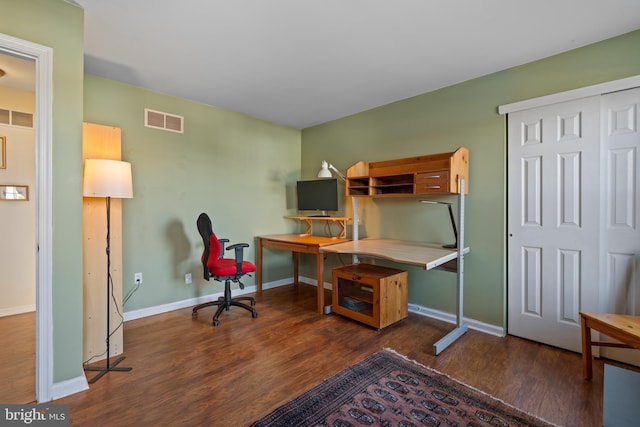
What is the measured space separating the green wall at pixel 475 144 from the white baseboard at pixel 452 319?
0.15 feet

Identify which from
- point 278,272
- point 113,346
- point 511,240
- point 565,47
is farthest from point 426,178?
point 113,346

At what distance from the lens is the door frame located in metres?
1.61

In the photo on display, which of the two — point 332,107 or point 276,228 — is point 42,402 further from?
point 332,107

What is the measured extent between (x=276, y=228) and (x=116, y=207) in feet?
7.30

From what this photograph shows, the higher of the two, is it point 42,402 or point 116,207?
point 116,207

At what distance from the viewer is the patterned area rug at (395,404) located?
1.52 metres

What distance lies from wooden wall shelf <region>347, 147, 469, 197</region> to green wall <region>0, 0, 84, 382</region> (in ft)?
8.07

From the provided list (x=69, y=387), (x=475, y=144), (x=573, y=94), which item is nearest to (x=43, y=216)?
(x=69, y=387)

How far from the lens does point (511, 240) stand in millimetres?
2549

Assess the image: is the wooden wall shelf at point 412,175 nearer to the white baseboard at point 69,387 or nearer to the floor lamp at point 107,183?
the floor lamp at point 107,183

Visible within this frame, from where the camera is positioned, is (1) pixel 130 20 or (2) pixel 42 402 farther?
(1) pixel 130 20

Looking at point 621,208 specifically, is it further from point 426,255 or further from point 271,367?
point 271,367

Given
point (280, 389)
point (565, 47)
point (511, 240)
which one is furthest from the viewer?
point (511, 240)

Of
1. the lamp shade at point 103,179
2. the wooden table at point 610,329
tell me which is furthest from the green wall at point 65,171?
the wooden table at point 610,329
